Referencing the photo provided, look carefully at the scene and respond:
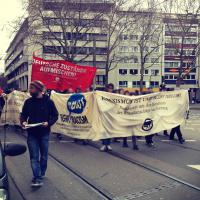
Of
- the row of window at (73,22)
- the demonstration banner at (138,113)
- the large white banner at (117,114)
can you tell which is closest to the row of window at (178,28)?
the row of window at (73,22)

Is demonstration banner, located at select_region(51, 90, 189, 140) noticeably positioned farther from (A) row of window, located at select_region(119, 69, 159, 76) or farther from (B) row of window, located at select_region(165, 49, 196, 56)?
(A) row of window, located at select_region(119, 69, 159, 76)

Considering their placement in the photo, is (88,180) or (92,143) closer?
(88,180)

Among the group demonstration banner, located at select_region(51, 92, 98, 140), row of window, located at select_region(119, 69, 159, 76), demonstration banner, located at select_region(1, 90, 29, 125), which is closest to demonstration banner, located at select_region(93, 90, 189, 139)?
demonstration banner, located at select_region(51, 92, 98, 140)

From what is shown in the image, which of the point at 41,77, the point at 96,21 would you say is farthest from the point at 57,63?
the point at 96,21

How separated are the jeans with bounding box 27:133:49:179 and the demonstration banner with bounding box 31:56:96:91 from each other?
6.24 metres

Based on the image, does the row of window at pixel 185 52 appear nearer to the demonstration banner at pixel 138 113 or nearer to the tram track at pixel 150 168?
the demonstration banner at pixel 138 113

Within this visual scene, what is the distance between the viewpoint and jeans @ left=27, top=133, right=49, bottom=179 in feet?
19.8

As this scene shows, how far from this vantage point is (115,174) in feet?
22.5

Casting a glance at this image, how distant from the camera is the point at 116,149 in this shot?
32.3ft

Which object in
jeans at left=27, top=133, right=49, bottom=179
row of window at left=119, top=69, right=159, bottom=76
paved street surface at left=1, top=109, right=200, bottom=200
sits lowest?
paved street surface at left=1, top=109, right=200, bottom=200

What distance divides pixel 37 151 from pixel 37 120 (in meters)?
0.50

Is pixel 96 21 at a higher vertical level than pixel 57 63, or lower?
higher

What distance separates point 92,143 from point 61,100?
161 centimetres

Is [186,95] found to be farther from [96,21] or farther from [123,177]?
[96,21]
